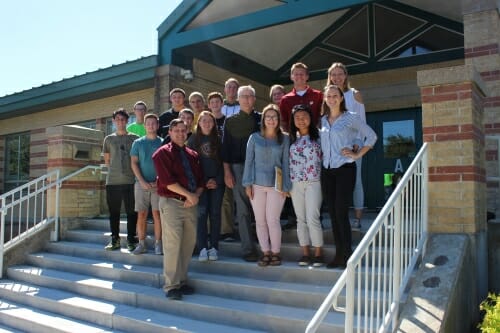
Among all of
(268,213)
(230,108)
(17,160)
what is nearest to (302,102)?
(230,108)

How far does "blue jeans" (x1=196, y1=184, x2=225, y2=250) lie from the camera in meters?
5.00

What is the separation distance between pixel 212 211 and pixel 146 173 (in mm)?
1070

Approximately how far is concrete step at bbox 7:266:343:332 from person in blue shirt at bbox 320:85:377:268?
28.9 inches

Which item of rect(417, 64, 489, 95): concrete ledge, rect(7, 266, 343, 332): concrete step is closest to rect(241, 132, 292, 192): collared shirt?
rect(7, 266, 343, 332): concrete step

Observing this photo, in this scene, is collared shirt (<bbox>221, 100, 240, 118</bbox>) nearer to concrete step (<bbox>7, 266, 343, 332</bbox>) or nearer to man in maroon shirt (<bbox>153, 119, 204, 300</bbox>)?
man in maroon shirt (<bbox>153, 119, 204, 300</bbox>)

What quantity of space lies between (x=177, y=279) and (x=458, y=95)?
320 centimetres

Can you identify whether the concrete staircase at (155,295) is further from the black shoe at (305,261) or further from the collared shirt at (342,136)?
the collared shirt at (342,136)

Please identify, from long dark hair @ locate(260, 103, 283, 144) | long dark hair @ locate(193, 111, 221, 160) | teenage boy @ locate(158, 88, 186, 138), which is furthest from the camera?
teenage boy @ locate(158, 88, 186, 138)

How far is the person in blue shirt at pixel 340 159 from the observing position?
13.4ft

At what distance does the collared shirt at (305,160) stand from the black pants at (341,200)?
0.54ft

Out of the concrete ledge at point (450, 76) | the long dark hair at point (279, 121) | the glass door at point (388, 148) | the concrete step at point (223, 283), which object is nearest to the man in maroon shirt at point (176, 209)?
the concrete step at point (223, 283)

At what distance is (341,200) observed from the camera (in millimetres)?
4082

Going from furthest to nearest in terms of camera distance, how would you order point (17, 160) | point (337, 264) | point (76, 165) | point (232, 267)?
point (17, 160) < point (76, 165) < point (232, 267) < point (337, 264)

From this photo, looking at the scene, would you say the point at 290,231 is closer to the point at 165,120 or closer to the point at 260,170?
the point at 260,170
